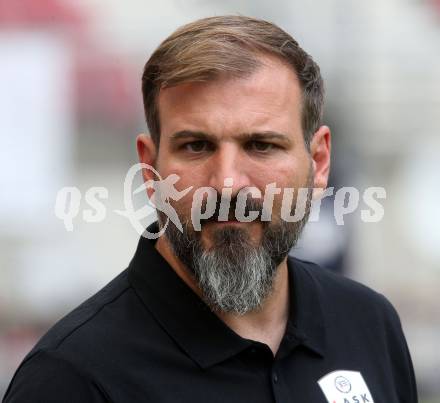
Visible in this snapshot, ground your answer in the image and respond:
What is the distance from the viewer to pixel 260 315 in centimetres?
228

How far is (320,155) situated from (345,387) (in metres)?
0.56

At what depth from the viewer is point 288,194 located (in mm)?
2215

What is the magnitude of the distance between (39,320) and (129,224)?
1.03 metres

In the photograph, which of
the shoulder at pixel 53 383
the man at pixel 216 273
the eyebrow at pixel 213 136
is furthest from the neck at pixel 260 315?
the shoulder at pixel 53 383

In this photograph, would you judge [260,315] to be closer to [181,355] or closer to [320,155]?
[181,355]

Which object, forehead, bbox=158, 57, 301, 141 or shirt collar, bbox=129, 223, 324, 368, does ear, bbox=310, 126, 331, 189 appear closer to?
forehead, bbox=158, 57, 301, 141

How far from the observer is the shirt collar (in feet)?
6.90

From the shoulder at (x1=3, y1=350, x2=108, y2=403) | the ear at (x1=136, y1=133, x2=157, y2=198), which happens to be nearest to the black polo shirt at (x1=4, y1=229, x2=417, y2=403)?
the shoulder at (x1=3, y1=350, x2=108, y2=403)

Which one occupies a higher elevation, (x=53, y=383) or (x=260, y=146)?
(x=260, y=146)

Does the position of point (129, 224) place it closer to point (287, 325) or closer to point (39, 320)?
point (39, 320)

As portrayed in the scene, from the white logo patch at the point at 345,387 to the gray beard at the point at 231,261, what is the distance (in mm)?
239

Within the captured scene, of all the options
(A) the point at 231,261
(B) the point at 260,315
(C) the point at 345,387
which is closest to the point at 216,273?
(A) the point at 231,261

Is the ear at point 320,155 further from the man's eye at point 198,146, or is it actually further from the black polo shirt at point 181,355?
the man's eye at point 198,146

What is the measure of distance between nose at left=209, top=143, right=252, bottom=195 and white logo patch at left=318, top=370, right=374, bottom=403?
498 millimetres
